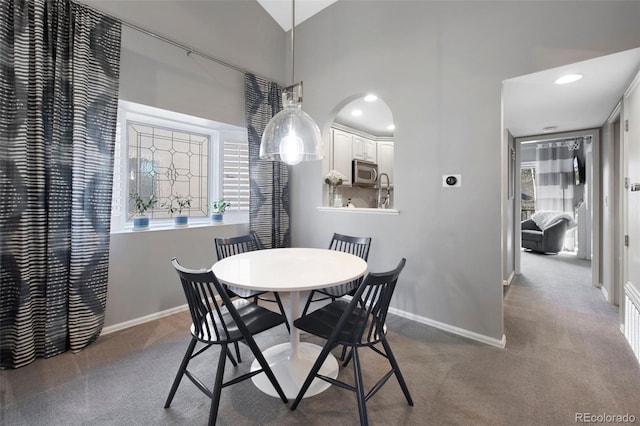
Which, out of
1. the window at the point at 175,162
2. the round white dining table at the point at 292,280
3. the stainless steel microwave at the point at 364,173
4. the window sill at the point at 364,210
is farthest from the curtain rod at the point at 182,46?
the round white dining table at the point at 292,280

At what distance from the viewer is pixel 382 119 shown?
4586 mm

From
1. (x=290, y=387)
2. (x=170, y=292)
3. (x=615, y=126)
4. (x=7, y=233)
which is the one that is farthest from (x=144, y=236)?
(x=615, y=126)

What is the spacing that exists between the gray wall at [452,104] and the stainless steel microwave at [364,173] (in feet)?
5.15

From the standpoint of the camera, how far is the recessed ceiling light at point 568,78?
211cm

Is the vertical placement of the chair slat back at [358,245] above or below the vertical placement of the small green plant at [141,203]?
below

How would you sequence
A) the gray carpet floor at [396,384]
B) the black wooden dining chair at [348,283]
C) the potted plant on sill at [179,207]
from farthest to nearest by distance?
the potted plant on sill at [179,207] → the black wooden dining chair at [348,283] → the gray carpet floor at [396,384]

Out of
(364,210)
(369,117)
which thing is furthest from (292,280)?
(369,117)

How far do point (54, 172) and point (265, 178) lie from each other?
1921mm

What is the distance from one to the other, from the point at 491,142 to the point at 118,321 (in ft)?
11.6

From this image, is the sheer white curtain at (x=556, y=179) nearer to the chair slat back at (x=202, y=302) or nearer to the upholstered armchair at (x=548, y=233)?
the upholstered armchair at (x=548, y=233)

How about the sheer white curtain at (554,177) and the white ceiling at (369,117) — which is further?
the sheer white curtain at (554,177)

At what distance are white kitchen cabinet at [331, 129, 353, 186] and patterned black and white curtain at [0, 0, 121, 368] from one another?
2.77m

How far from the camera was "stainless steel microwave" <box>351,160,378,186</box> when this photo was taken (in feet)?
15.2

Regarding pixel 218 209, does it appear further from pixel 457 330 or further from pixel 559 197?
pixel 559 197
